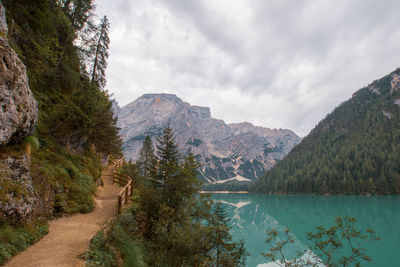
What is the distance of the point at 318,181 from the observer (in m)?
119

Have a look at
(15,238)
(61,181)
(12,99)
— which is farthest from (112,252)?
(12,99)

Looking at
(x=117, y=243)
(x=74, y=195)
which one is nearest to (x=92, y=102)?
(x=74, y=195)

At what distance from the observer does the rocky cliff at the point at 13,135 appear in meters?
6.86

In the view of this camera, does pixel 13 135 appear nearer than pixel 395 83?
Yes

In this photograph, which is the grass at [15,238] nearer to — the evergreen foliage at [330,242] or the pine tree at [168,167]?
the pine tree at [168,167]

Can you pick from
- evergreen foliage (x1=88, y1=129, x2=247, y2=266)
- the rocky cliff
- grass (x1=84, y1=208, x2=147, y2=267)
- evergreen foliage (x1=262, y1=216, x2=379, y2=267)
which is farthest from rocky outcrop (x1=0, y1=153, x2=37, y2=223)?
evergreen foliage (x1=262, y1=216, x2=379, y2=267)

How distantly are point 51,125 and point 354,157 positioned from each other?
170313 millimetres

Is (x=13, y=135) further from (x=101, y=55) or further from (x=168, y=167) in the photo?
(x=101, y=55)

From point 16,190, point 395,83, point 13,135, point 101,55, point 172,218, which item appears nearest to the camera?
point 16,190

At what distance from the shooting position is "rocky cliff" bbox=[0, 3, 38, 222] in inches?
270

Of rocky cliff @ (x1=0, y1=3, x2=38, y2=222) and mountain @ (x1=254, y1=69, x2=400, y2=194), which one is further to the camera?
mountain @ (x1=254, y1=69, x2=400, y2=194)

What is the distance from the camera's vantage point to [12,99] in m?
7.39

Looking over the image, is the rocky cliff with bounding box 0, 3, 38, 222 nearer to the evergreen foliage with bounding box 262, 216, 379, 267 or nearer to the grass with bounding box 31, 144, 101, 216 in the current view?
the grass with bounding box 31, 144, 101, 216

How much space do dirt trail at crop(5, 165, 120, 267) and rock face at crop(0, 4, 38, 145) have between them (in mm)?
4054
